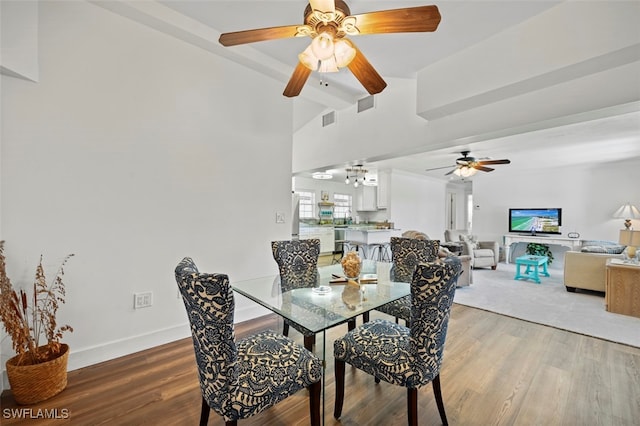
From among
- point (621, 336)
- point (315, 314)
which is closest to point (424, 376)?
point (315, 314)

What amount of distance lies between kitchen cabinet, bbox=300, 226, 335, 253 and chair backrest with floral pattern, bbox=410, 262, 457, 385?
6338mm

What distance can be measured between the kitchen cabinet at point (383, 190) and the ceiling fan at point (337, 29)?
564 centimetres

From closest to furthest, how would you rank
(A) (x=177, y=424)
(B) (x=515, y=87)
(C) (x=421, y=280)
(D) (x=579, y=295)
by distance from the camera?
(C) (x=421, y=280) < (A) (x=177, y=424) < (B) (x=515, y=87) < (D) (x=579, y=295)

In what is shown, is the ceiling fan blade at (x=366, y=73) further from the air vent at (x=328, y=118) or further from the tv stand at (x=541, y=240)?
the tv stand at (x=541, y=240)

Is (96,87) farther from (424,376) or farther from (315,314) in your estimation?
(424,376)

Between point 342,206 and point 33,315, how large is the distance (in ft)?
29.0

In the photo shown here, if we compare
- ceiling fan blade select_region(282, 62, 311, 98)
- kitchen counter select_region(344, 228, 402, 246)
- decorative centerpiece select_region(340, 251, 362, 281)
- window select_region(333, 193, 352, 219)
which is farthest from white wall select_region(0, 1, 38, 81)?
window select_region(333, 193, 352, 219)

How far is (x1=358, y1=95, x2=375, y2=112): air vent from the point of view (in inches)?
158

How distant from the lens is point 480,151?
206 inches

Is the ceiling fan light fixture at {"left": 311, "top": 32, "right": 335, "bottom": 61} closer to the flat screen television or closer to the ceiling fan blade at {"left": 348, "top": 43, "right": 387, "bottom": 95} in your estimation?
the ceiling fan blade at {"left": 348, "top": 43, "right": 387, "bottom": 95}

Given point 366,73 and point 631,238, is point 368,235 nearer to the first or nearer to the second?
point 631,238

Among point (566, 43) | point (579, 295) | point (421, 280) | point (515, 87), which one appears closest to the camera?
point (421, 280)

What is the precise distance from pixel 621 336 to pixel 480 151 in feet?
11.3

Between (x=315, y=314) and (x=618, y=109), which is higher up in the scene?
(x=618, y=109)
